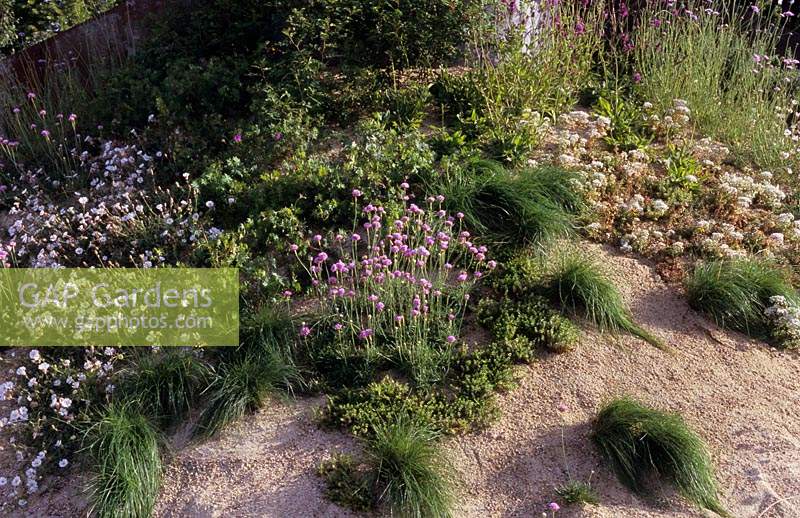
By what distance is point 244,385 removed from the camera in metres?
4.61

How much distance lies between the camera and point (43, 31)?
30.7 ft

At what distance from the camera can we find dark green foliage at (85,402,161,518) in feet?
13.6

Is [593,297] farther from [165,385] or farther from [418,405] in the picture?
[165,385]

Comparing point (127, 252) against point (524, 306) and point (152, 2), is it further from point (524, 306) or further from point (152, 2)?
point (152, 2)

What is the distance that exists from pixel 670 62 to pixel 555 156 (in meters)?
1.72

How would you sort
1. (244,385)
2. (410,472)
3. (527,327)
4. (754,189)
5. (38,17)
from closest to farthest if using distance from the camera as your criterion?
(410,472) < (244,385) < (527,327) < (754,189) < (38,17)

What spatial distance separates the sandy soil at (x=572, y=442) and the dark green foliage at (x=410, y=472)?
0.50 feet

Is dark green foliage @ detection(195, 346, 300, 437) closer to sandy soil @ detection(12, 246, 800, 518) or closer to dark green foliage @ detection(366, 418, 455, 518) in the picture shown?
sandy soil @ detection(12, 246, 800, 518)

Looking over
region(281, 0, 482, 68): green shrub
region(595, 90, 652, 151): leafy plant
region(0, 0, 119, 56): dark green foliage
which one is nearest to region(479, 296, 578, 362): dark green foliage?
region(595, 90, 652, 151): leafy plant

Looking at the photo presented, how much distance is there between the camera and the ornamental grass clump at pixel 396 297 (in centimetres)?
475

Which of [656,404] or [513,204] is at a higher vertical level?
[513,204]

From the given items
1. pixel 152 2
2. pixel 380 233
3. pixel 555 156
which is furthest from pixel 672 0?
pixel 152 2

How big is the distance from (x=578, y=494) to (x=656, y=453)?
0.49m

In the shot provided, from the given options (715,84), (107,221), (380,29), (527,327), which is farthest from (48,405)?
(715,84)
